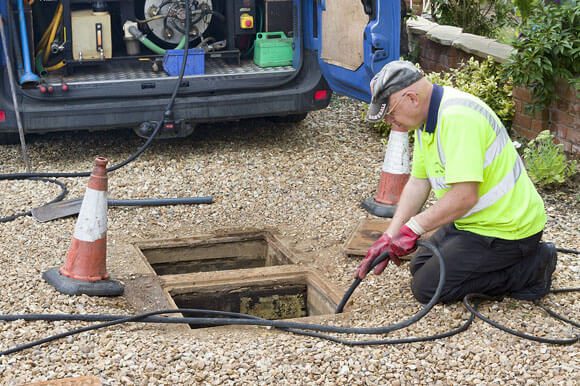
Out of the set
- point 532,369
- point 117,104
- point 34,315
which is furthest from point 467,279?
point 117,104

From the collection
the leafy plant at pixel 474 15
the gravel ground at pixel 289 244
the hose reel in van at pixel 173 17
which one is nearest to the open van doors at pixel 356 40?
the gravel ground at pixel 289 244

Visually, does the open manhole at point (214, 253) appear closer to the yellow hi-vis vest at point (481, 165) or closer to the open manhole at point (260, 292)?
the open manhole at point (260, 292)

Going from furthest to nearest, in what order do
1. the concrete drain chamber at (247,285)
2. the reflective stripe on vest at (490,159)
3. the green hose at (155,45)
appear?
the green hose at (155,45)
the concrete drain chamber at (247,285)
the reflective stripe on vest at (490,159)

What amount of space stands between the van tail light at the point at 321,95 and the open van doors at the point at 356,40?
0.69 ft

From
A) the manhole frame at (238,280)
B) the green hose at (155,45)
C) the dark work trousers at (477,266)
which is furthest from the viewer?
the green hose at (155,45)

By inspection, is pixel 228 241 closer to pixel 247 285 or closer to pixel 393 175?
pixel 247 285

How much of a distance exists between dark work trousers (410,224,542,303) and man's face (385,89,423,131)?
620mm

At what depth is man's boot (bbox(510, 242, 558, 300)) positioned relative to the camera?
4.56m

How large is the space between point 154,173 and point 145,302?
235cm

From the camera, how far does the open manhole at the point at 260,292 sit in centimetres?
511

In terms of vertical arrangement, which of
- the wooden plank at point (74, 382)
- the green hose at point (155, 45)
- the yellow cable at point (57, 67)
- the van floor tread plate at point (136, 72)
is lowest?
the wooden plank at point (74, 382)

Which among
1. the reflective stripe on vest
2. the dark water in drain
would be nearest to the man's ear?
the reflective stripe on vest

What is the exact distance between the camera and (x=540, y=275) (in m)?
4.58

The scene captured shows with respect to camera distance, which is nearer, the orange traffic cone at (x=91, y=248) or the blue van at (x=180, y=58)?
the orange traffic cone at (x=91, y=248)
